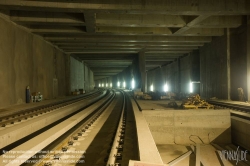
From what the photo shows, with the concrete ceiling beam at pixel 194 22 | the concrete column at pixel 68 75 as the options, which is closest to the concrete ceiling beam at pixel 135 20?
the concrete ceiling beam at pixel 194 22

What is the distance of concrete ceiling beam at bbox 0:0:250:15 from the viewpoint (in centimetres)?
870

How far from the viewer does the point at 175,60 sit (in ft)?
90.1

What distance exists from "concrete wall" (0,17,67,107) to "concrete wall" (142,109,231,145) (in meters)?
7.96

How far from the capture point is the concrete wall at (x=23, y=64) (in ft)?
33.1

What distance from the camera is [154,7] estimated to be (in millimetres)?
9289

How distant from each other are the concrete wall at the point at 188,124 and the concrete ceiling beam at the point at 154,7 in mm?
5234

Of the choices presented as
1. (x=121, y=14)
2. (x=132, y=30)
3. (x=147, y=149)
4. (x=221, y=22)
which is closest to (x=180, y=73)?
(x=221, y=22)

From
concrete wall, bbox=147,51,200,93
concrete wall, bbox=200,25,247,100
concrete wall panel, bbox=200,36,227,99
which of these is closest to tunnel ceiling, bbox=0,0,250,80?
concrete wall, bbox=200,25,247,100

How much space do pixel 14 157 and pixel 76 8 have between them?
24.2 feet

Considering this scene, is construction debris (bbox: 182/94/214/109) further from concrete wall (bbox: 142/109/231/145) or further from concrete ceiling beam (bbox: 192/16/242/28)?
concrete ceiling beam (bbox: 192/16/242/28)

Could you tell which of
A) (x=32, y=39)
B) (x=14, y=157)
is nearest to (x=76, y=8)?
(x=32, y=39)

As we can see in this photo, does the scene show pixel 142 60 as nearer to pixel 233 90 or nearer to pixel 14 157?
pixel 233 90

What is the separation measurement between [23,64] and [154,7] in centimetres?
915

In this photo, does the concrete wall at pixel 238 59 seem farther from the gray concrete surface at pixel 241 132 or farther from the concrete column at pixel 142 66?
the concrete column at pixel 142 66
